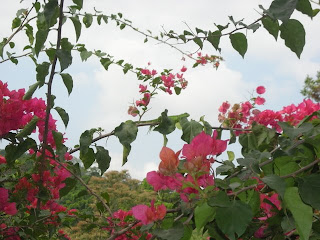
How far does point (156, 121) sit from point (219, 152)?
486mm

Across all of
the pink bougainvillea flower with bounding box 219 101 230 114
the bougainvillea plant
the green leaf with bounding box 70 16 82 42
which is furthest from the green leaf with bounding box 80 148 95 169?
the pink bougainvillea flower with bounding box 219 101 230 114

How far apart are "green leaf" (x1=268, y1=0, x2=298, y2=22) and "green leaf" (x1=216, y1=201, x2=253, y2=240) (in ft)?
1.03

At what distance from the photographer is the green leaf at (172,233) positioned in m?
0.73

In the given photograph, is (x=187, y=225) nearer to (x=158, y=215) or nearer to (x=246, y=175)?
(x=158, y=215)

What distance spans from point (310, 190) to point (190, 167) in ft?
0.68

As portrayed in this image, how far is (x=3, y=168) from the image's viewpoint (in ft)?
5.42

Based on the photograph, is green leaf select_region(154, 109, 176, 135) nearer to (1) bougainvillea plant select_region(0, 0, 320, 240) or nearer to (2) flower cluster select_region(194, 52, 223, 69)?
(1) bougainvillea plant select_region(0, 0, 320, 240)

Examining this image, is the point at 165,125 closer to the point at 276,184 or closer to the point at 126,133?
the point at 126,133

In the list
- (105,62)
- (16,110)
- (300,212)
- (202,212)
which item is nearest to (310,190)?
(300,212)

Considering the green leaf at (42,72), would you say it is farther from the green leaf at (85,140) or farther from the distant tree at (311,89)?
the distant tree at (311,89)

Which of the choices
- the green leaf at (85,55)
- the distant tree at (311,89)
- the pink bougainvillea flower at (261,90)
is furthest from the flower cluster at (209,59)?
the distant tree at (311,89)

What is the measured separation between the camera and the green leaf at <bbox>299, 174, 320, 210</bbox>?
2.20 feet

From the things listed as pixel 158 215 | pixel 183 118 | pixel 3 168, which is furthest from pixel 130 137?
pixel 3 168

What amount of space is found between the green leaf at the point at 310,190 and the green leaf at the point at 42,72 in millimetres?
730
